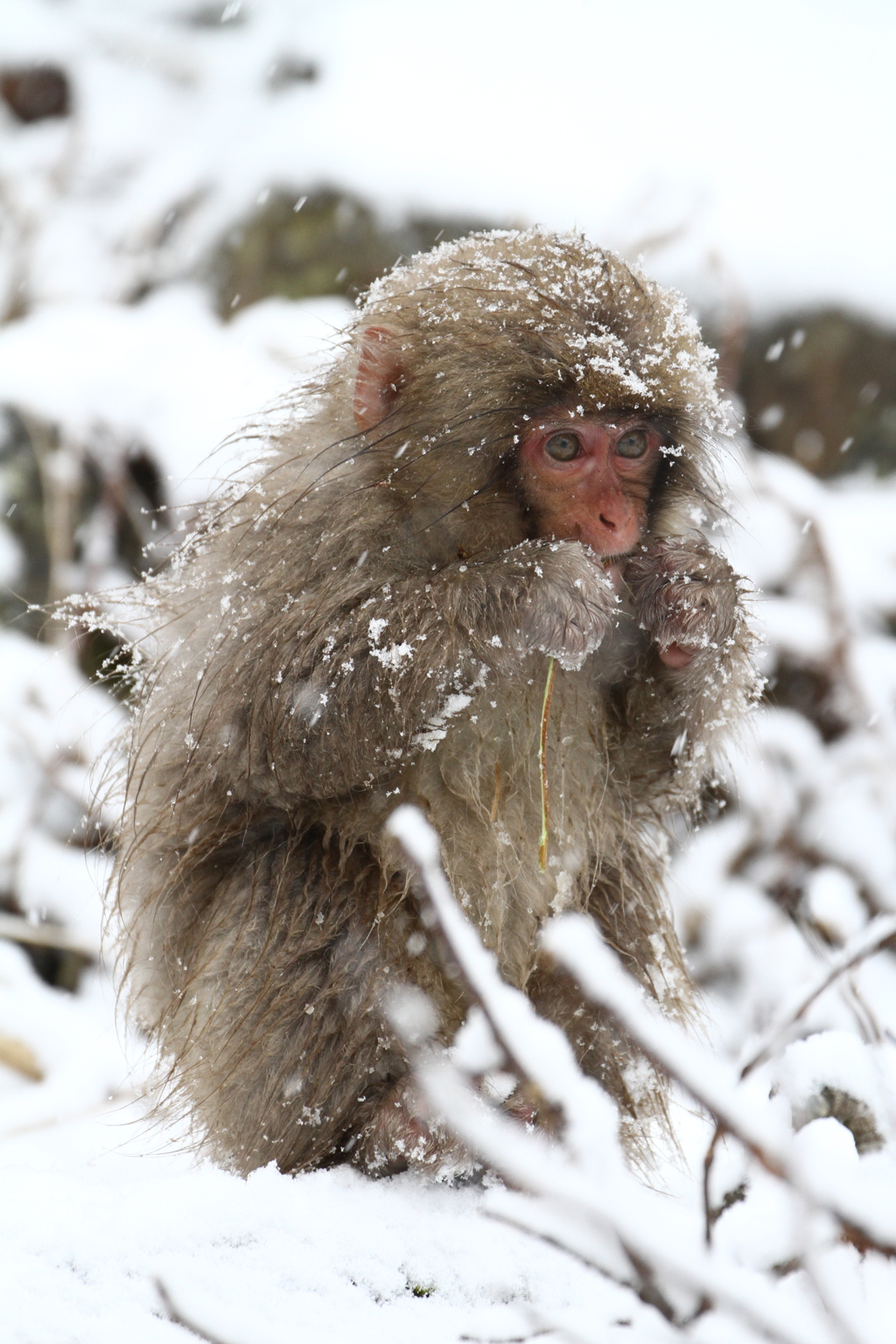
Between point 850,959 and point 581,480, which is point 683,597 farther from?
point 850,959

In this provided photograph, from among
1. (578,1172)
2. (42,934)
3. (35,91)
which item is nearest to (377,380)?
(578,1172)

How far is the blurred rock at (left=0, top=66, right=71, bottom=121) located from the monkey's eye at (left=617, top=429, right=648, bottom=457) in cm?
557

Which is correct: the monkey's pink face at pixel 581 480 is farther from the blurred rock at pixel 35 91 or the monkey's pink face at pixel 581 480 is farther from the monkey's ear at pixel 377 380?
the blurred rock at pixel 35 91

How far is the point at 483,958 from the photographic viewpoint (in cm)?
82

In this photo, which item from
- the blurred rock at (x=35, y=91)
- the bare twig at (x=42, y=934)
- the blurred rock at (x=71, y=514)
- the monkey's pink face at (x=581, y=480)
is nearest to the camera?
the monkey's pink face at (x=581, y=480)

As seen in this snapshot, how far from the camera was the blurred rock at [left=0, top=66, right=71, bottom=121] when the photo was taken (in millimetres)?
6469

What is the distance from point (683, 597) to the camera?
2174mm

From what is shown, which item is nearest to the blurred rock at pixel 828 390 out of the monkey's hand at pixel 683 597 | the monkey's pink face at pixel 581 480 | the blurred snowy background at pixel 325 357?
the blurred snowy background at pixel 325 357

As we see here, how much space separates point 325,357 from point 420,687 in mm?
926

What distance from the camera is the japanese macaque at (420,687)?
200 centimetres

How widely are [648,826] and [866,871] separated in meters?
2.01

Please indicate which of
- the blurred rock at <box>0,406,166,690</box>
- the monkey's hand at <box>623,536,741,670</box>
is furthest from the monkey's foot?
the blurred rock at <box>0,406,166,690</box>

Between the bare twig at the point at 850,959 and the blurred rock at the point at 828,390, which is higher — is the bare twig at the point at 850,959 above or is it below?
below

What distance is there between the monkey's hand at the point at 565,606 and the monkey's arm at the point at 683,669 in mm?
215
